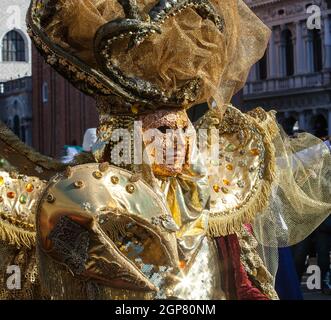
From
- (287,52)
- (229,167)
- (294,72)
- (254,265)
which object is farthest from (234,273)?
(294,72)

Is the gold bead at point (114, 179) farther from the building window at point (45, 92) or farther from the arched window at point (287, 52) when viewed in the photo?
the building window at point (45, 92)

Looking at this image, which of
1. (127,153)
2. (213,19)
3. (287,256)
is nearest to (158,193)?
(127,153)

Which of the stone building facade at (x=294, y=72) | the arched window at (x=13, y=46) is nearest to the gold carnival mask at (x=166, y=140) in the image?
the stone building facade at (x=294, y=72)

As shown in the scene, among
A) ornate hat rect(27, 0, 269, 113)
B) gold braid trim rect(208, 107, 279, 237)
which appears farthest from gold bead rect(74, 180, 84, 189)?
gold braid trim rect(208, 107, 279, 237)

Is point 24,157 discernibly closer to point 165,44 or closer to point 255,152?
point 165,44

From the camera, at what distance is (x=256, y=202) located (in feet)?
12.4

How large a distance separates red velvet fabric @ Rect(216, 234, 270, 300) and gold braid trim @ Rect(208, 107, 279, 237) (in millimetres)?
45

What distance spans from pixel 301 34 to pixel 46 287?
27168mm

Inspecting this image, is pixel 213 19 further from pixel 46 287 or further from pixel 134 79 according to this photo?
pixel 46 287

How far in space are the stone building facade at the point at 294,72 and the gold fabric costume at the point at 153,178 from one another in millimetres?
23331

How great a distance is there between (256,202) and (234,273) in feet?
1.07

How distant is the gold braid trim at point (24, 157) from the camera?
138 inches

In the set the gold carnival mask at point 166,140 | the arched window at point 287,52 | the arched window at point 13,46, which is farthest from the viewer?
the arched window at point 13,46

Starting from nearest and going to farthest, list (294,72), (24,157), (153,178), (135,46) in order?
(135,46), (153,178), (24,157), (294,72)
